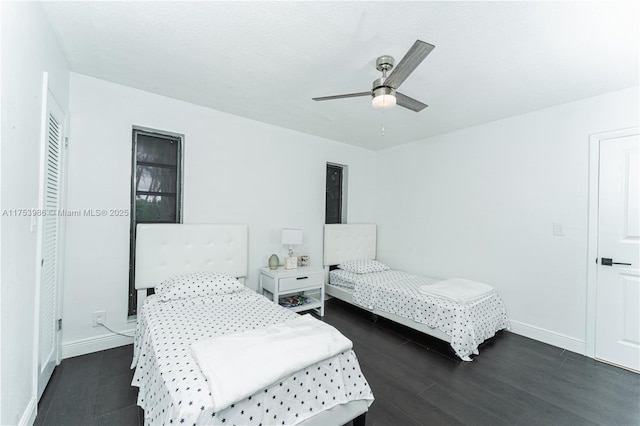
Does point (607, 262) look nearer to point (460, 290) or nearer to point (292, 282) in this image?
point (460, 290)

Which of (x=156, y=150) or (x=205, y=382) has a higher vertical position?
(x=156, y=150)

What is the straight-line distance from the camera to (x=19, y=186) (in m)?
1.38

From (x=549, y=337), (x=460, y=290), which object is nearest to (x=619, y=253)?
(x=549, y=337)

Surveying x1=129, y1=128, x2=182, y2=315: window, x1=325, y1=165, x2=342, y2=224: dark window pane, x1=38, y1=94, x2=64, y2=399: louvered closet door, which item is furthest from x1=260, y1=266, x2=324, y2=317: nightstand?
x1=38, y1=94, x2=64, y2=399: louvered closet door

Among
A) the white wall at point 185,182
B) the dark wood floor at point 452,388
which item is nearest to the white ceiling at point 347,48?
the white wall at point 185,182

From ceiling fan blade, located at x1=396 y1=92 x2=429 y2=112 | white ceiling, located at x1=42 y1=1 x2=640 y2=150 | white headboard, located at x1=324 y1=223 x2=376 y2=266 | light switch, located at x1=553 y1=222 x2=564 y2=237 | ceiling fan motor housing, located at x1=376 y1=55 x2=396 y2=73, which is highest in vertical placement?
white ceiling, located at x1=42 y1=1 x2=640 y2=150

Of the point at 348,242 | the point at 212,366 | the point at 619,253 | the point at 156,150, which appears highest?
the point at 156,150

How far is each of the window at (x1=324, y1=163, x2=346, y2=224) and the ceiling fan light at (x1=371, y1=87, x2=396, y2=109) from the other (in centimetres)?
243

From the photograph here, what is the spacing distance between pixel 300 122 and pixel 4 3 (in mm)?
2538

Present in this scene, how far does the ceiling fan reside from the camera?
58.5 inches

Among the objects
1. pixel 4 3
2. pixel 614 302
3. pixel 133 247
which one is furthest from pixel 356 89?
pixel 614 302

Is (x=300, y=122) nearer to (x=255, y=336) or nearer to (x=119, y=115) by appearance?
(x=119, y=115)

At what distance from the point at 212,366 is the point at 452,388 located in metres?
1.81

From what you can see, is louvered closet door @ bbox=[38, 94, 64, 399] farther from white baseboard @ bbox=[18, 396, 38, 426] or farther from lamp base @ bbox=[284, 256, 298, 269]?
lamp base @ bbox=[284, 256, 298, 269]
